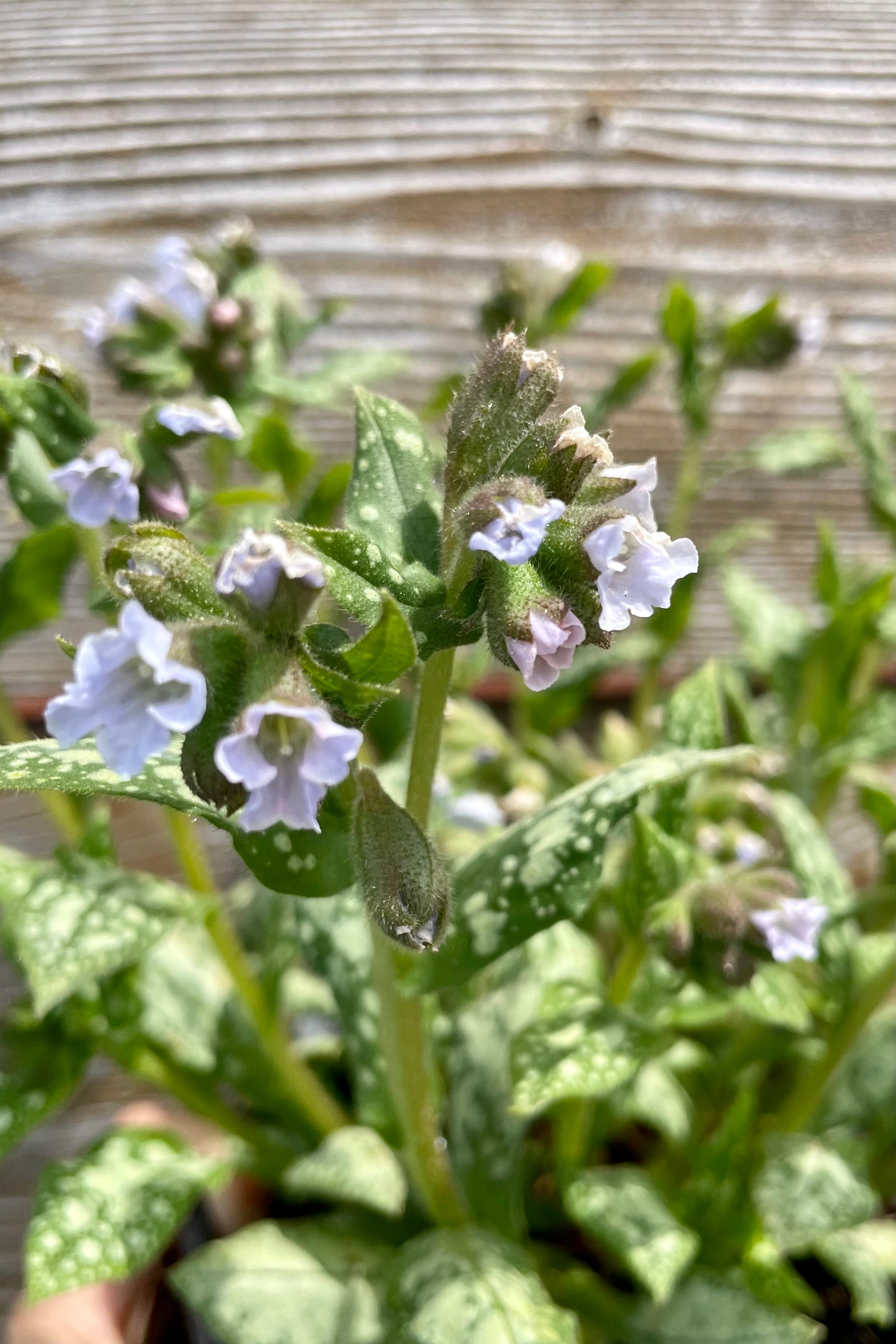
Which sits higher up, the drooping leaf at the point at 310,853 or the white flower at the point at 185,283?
the white flower at the point at 185,283

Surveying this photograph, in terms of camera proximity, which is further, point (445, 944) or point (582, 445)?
point (445, 944)

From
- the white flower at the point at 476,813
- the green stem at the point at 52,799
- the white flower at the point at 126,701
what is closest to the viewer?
the white flower at the point at 126,701

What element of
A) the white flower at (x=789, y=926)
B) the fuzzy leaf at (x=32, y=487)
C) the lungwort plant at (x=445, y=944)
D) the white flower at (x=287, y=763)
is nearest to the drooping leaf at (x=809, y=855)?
the lungwort plant at (x=445, y=944)

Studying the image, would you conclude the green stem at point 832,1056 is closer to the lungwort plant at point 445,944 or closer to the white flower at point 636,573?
the lungwort plant at point 445,944

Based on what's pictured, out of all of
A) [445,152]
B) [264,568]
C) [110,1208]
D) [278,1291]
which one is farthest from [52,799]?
[445,152]

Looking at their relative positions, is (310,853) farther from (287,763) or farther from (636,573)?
(636,573)
